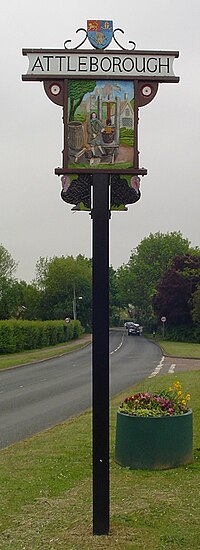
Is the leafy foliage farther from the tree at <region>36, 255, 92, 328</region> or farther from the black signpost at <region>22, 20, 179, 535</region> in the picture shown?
the black signpost at <region>22, 20, 179, 535</region>

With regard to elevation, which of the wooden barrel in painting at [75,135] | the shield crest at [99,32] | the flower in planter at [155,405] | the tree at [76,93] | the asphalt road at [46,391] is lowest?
the asphalt road at [46,391]

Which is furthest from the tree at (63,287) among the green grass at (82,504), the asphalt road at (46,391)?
the green grass at (82,504)

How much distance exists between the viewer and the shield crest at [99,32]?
649 centimetres

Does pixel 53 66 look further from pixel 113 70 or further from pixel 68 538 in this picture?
pixel 68 538

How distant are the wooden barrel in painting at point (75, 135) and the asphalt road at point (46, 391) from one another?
23.4ft

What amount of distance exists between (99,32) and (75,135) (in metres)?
0.90

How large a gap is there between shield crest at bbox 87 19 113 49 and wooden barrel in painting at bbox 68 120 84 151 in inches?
27.3

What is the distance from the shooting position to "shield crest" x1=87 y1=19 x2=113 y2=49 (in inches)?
256

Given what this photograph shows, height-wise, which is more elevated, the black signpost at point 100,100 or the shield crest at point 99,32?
the shield crest at point 99,32

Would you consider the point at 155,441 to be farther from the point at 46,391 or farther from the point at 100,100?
the point at 46,391

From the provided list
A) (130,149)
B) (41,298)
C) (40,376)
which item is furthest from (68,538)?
(41,298)

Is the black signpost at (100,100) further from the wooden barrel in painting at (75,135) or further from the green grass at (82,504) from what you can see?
the green grass at (82,504)

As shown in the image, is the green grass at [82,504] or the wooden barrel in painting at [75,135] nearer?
the green grass at [82,504]

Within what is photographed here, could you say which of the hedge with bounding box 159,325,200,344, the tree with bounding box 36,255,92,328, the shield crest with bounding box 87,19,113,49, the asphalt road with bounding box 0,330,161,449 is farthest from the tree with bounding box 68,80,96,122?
the tree with bounding box 36,255,92,328
